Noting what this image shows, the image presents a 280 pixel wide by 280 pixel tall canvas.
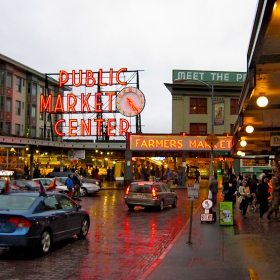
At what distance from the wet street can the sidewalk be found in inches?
17.8

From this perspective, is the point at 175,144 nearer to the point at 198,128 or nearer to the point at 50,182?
the point at 198,128

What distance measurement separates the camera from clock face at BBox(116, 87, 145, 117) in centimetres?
5141

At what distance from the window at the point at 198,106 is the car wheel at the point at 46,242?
1626 inches

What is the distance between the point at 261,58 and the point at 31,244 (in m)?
6.28

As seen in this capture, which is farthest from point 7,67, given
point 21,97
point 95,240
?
point 95,240

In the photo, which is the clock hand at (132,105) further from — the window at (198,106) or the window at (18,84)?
the window at (18,84)

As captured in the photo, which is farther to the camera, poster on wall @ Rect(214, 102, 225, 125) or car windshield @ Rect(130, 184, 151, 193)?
poster on wall @ Rect(214, 102, 225, 125)

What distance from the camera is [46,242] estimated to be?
36.7 ft

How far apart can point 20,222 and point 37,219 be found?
432mm

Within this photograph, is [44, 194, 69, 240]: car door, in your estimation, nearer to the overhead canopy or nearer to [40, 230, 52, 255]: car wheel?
[40, 230, 52, 255]: car wheel

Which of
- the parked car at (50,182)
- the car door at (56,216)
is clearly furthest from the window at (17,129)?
the car door at (56,216)

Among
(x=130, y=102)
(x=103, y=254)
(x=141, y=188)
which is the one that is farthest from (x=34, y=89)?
(x=103, y=254)

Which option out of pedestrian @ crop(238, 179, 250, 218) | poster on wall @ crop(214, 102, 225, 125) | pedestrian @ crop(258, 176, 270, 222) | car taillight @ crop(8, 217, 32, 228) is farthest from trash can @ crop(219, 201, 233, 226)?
poster on wall @ crop(214, 102, 225, 125)

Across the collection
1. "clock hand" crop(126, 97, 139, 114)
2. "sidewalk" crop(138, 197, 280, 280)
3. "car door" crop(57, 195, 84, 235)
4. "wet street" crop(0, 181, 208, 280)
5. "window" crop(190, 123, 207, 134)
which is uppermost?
"clock hand" crop(126, 97, 139, 114)
